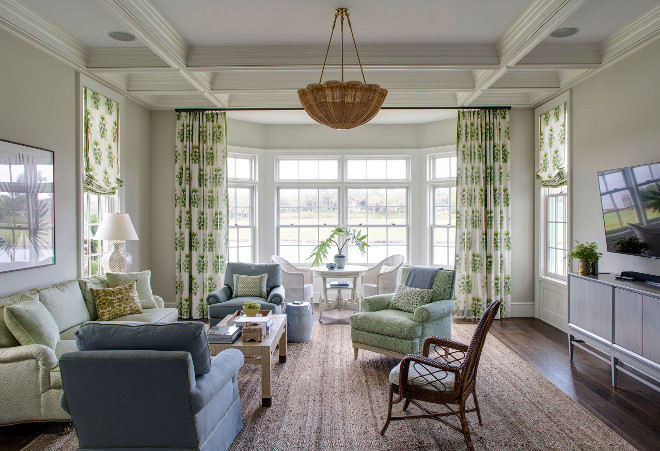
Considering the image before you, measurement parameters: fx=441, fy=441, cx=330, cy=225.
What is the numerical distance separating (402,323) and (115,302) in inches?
112

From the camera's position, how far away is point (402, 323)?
420 centimetres

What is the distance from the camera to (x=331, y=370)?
167 inches

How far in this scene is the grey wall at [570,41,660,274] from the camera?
401 cm

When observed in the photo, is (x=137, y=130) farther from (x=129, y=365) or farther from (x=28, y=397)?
(x=129, y=365)

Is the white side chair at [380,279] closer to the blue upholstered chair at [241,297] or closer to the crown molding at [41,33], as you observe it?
the blue upholstered chair at [241,297]

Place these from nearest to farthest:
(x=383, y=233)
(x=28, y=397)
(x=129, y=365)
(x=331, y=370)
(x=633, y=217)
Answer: (x=129, y=365) → (x=28, y=397) → (x=633, y=217) → (x=331, y=370) → (x=383, y=233)

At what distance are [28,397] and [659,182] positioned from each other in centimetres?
505

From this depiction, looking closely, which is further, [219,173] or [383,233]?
[383,233]

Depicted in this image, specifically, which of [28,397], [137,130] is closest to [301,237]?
[137,130]

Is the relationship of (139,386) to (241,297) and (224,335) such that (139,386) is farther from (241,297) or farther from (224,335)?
(241,297)

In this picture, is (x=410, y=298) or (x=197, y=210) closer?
(x=410, y=298)

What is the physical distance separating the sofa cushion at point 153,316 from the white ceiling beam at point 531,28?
4380mm

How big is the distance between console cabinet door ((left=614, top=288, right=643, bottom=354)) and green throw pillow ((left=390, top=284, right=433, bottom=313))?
5.38ft

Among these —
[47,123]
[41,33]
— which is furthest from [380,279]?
[41,33]
